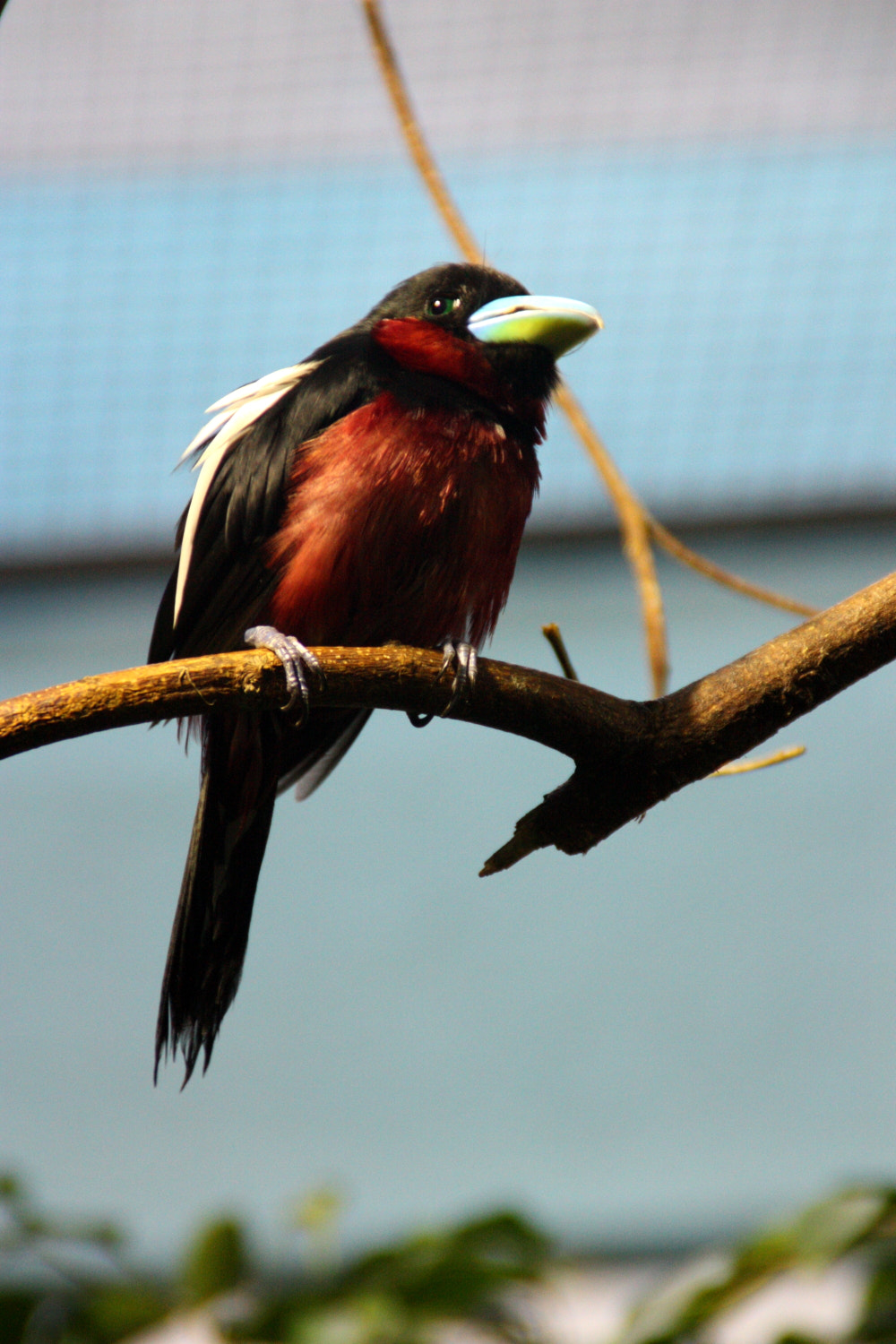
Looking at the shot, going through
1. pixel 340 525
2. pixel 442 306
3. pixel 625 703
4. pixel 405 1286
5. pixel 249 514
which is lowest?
pixel 405 1286

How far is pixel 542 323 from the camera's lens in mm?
2221

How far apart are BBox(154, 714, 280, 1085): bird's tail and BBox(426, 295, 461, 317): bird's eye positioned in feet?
2.88

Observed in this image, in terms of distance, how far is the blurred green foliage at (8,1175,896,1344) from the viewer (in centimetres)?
129

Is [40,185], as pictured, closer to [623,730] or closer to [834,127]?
[834,127]

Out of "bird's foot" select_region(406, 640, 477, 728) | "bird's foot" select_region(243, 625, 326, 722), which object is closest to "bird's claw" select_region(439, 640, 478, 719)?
"bird's foot" select_region(406, 640, 477, 728)

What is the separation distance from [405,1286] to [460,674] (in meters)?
0.80

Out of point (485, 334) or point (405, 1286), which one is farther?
point (485, 334)

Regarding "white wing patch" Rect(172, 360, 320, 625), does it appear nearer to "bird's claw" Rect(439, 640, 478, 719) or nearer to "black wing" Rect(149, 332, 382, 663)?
"black wing" Rect(149, 332, 382, 663)

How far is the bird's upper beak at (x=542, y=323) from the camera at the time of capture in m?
2.21

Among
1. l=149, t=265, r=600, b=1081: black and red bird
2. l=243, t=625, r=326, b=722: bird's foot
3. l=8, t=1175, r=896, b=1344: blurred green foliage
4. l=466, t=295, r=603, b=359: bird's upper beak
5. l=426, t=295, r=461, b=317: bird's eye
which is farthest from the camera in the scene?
l=426, t=295, r=461, b=317: bird's eye

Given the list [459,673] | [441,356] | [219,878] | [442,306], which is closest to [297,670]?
[459,673]

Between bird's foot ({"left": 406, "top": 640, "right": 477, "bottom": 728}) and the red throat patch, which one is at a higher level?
the red throat patch

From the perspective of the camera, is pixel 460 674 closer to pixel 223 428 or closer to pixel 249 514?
pixel 249 514

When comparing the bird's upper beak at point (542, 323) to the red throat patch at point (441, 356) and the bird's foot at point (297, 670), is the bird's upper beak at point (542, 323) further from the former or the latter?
the bird's foot at point (297, 670)
